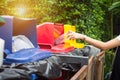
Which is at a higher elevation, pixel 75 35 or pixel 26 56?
pixel 75 35

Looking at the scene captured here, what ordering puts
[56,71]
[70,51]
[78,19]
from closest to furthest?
[56,71]
[70,51]
[78,19]

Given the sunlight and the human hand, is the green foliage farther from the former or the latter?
the human hand

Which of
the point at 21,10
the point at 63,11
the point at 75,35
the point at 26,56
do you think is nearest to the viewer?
the point at 26,56

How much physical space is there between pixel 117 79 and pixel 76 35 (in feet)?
2.41

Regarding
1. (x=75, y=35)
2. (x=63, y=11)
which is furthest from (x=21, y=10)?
(x=75, y=35)

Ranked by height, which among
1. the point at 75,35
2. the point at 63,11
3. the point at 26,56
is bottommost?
the point at 26,56

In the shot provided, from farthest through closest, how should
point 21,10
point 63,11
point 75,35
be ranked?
point 63,11 → point 21,10 → point 75,35

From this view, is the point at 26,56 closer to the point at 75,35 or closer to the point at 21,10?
the point at 75,35

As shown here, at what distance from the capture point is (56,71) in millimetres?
3209

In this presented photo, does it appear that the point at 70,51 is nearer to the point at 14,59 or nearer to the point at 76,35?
the point at 76,35

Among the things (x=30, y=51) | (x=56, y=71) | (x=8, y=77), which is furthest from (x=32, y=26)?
(x=8, y=77)

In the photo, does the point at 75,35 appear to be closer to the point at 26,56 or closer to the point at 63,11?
the point at 26,56

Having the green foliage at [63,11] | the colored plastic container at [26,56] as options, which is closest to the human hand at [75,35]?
the colored plastic container at [26,56]

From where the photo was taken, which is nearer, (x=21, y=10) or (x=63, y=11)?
(x=21, y=10)
